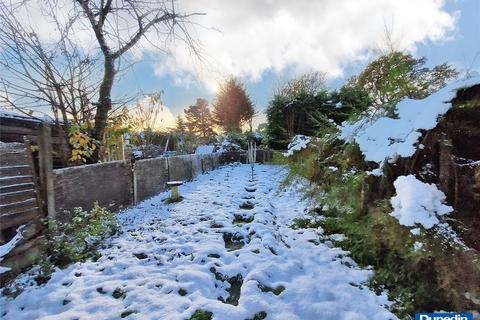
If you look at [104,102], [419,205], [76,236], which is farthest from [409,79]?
[104,102]

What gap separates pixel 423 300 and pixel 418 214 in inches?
28.1

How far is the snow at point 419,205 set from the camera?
2.15 meters

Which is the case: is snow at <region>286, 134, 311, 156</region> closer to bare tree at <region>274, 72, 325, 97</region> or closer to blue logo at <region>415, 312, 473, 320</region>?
blue logo at <region>415, 312, 473, 320</region>

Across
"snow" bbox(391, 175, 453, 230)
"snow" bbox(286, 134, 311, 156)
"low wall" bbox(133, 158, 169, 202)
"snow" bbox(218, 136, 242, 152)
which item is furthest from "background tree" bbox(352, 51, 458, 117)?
"snow" bbox(218, 136, 242, 152)

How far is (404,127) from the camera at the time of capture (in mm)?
2656

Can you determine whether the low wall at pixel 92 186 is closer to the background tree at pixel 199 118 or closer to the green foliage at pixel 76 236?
the green foliage at pixel 76 236

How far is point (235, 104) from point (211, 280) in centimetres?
2671

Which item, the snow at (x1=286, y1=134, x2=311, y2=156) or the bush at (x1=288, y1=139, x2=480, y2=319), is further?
the snow at (x1=286, y1=134, x2=311, y2=156)

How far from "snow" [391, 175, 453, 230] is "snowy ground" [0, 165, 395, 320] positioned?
765 millimetres

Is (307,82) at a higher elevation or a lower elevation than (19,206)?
higher

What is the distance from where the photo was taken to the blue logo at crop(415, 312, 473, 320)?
1.99 metres

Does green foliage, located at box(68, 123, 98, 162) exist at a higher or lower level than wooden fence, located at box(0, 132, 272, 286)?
higher

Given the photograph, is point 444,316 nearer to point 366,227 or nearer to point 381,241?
point 381,241

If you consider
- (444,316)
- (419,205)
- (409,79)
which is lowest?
(444,316)
